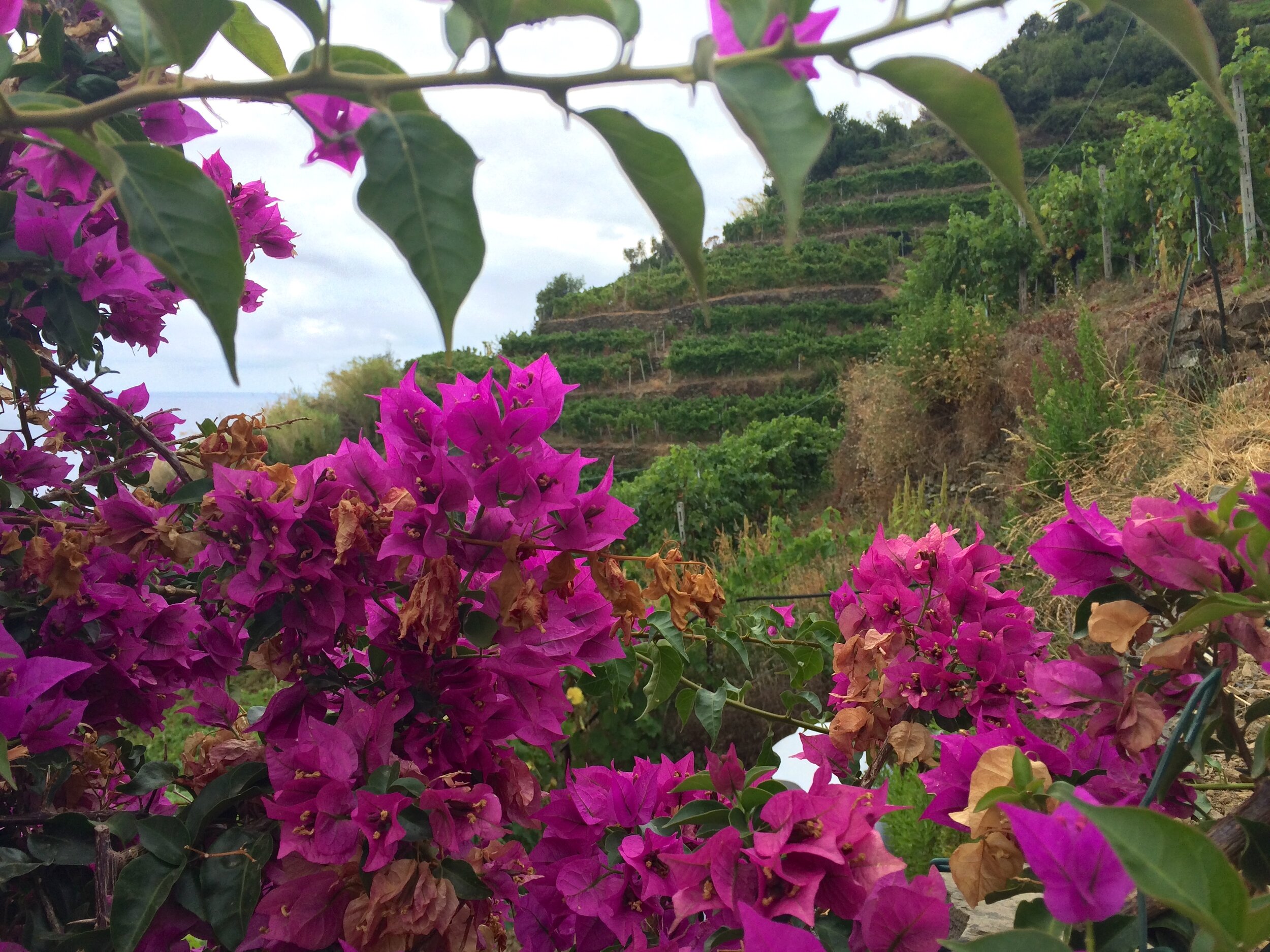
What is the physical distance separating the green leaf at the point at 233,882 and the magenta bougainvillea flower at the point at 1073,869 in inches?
14.3

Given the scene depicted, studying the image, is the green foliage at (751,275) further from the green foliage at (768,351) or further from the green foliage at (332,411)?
the green foliage at (332,411)

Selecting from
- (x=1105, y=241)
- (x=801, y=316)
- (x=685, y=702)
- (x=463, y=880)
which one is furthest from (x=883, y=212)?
(x=463, y=880)

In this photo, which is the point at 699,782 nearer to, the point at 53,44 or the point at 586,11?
the point at 586,11

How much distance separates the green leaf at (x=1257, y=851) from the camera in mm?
274

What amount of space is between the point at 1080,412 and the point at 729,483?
3018 millimetres

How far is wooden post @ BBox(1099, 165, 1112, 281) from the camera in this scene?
6191mm

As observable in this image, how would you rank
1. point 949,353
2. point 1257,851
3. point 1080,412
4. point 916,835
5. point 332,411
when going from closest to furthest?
point 1257,851 → point 916,835 → point 1080,412 → point 949,353 → point 332,411

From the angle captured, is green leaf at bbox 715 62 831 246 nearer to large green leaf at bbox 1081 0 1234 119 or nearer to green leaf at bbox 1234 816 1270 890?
large green leaf at bbox 1081 0 1234 119

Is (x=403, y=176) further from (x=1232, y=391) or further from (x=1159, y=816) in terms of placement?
(x=1232, y=391)

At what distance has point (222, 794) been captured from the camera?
1.42ft

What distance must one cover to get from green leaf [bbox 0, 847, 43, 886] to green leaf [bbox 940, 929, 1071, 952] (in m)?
0.44

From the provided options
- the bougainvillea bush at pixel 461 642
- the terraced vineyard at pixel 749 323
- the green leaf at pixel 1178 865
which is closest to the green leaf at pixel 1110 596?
the bougainvillea bush at pixel 461 642

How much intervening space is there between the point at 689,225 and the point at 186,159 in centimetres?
14

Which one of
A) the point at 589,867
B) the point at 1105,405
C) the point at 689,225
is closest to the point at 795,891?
the point at 589,867
